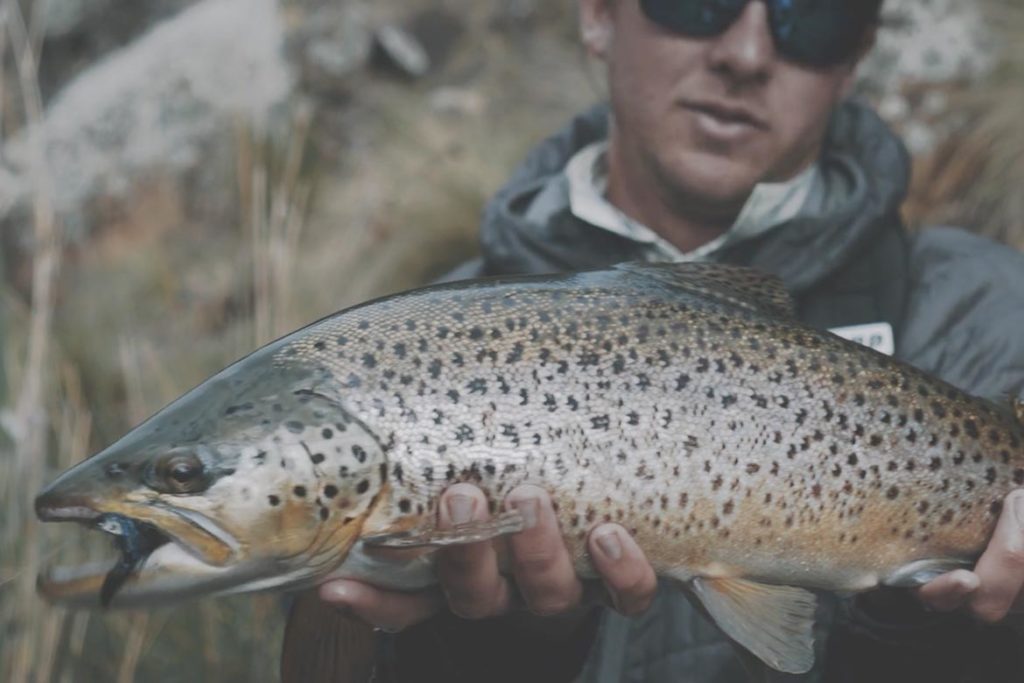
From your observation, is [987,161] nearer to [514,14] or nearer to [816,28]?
[816,28]

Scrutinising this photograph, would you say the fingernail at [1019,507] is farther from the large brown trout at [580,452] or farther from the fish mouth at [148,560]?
the fish mouth at [148,560]

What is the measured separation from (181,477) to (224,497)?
0.22 feet

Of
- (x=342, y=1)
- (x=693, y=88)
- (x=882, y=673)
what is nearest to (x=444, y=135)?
(x=342, y=1)

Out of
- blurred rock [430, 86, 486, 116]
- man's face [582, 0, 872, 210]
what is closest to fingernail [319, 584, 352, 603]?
man's face [582, 0, 872, 210]

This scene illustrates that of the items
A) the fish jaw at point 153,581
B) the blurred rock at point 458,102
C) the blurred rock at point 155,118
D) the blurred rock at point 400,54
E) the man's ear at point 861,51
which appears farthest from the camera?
the blurred rock at point 400,54

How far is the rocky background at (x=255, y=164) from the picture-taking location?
371cm

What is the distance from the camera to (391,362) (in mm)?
1870

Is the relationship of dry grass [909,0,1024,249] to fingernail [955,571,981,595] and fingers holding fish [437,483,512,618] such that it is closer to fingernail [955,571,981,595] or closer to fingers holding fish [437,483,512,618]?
fingernail [955,571,981,595]

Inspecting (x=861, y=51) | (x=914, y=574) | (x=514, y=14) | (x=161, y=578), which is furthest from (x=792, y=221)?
(x=514, y=14)

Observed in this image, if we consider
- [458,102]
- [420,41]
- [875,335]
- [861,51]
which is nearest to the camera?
[875,335]

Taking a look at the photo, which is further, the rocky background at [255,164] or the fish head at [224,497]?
the rocky background at [255,164]

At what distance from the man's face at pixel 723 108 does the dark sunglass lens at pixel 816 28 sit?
23 mm

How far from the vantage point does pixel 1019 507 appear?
2.00m

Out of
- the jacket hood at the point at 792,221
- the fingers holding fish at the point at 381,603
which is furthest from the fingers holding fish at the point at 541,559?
the jacket hood at the point at 792,221
